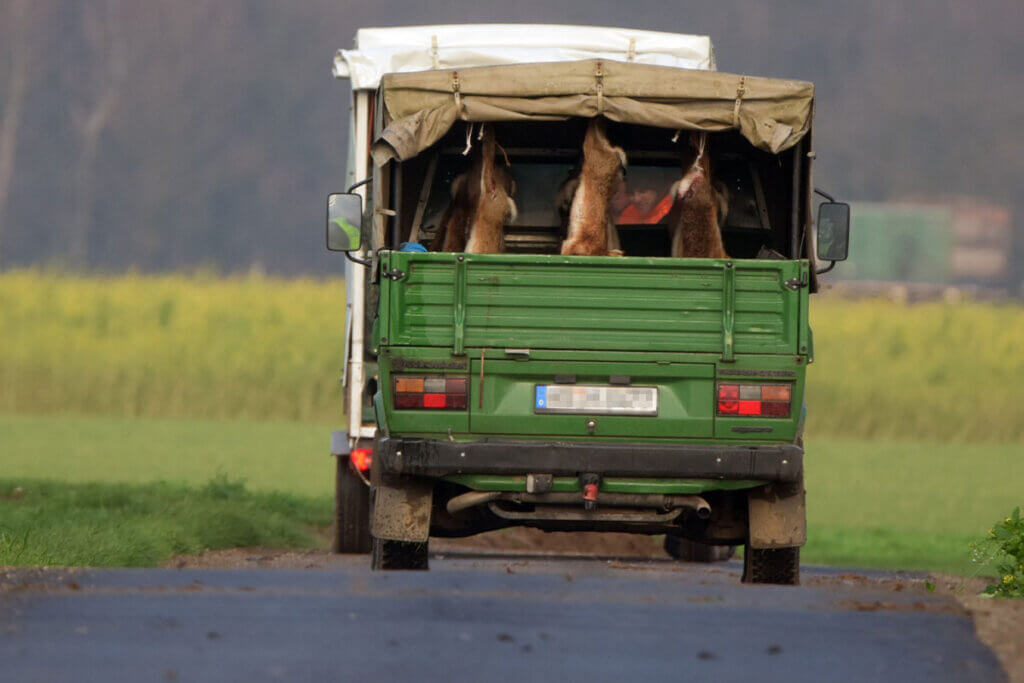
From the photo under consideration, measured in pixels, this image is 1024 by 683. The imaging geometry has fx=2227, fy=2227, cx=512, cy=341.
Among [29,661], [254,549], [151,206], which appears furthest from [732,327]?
[151,206]

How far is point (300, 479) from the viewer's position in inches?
1025

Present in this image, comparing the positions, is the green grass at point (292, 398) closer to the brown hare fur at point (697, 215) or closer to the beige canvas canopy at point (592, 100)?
the brown hare fur at point (697, 215)

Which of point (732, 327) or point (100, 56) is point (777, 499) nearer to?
point (732, 327)

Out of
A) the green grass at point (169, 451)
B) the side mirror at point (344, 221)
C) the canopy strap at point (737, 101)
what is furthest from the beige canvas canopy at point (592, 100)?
the green grass at point (169, 451)

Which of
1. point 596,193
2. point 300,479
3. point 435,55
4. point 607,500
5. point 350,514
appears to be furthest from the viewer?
point 300,479

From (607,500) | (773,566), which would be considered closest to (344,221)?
(607,500)

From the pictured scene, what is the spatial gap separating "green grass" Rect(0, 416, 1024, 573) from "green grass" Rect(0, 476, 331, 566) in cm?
3

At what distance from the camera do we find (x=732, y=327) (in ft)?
36.1

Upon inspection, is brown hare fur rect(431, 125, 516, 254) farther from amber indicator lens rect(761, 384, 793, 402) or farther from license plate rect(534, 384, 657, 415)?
amber indicator lens rect(761, 384, 793, 402)

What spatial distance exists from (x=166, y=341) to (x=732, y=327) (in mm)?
28841

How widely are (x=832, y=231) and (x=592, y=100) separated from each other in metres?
1.49

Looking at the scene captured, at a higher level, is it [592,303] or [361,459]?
[592,303]

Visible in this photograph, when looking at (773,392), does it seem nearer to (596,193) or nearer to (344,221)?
(596,193)

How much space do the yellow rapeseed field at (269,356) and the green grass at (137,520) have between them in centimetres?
1505
